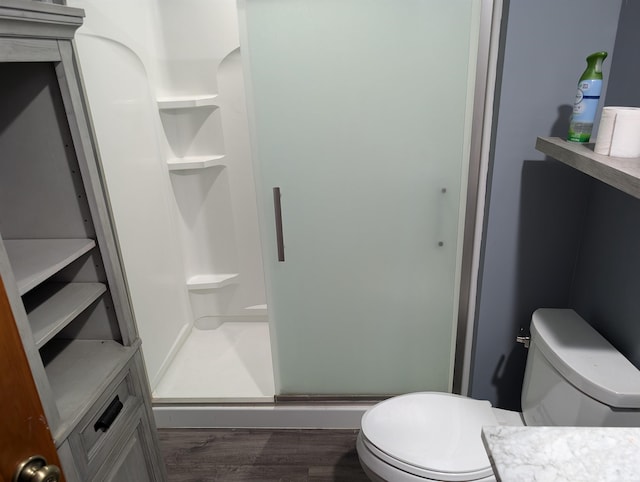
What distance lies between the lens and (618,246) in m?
1.41

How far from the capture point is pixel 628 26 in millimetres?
1334

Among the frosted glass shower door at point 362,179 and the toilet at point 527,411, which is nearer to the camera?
the toilet at point 527,411

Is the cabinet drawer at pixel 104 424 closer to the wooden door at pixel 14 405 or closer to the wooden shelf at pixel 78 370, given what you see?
the wooden shelf at pixel 78 370

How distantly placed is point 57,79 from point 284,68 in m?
0.81

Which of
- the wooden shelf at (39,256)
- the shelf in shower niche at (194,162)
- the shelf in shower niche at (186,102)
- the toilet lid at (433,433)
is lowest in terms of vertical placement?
the toilet lid at (433,433)

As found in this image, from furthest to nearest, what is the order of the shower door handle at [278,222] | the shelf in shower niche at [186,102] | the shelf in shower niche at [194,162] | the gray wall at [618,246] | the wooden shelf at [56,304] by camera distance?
the shelf in shower niche at [194,162]
the shelf in shower niche at [186,102]
the shower door handle at [278,222]
the gray wall at [618,246]
the wooden shelf at [56,304]

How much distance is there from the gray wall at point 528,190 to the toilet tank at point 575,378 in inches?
8.1

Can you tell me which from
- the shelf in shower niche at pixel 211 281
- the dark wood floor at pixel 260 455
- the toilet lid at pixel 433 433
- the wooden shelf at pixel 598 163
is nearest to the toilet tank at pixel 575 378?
the toilet lid at pixel 433 433

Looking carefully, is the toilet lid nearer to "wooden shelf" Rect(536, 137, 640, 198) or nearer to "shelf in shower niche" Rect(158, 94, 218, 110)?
"wooden shelf" Rect(536, 137, 640, 198)

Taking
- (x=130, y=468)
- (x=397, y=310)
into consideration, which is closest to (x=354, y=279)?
(x=397, y=310)

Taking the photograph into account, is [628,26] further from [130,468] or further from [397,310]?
[130,468]

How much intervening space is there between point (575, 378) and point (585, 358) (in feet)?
0.28

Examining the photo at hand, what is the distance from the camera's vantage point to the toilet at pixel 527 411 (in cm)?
123

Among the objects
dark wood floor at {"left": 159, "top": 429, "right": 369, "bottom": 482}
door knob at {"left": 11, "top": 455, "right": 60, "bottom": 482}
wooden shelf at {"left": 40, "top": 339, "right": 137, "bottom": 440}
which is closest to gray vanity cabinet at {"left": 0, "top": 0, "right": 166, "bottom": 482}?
wooden shelf at {"left": 40, "top": 339, "right": 137, "bottom": 440}
